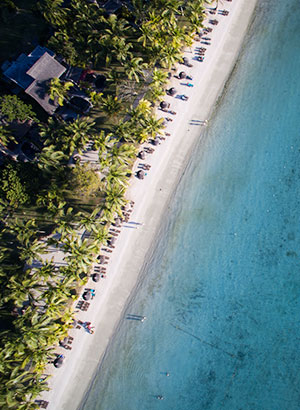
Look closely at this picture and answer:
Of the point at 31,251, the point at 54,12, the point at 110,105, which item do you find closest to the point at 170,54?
the point at 110,105

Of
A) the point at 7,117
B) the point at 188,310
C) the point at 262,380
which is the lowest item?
the point at 262,380

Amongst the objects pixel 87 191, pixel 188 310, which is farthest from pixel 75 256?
pixel 188 310

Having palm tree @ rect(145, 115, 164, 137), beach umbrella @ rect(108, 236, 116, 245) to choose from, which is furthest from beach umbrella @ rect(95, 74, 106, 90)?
beach umbrella @ rect(108, 236, 116, 245)

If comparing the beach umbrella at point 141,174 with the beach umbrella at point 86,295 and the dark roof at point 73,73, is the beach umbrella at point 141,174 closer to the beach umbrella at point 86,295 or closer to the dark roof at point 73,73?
the dark roof at point 73,73

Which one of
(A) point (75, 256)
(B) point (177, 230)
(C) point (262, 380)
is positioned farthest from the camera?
(B) point (177, 230)

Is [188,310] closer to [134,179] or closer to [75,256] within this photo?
[75,256]

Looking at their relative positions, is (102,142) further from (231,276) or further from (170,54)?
(231,276)
